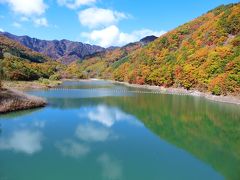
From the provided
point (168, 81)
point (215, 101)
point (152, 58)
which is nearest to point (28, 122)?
point (215, 101)

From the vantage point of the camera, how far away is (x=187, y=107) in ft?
178

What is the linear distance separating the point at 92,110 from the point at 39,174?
29.1m

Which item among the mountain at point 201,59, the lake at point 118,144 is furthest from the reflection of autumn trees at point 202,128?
the mountain at point 201,59

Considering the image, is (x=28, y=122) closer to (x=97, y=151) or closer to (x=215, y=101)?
(x=97, y=151)

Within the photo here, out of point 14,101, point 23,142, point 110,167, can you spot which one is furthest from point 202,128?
point 14,101

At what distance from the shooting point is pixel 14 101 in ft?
141

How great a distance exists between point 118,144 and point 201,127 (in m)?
14.0

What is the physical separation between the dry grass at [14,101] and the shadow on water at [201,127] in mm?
5342

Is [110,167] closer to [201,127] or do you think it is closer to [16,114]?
[201,127]

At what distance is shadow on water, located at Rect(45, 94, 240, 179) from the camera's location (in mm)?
25517

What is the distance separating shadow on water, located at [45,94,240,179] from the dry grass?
534 centimetres

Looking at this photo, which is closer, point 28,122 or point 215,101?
point 28,122

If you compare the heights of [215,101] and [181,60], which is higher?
[181,60]

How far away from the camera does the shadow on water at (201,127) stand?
25517 millimetres
